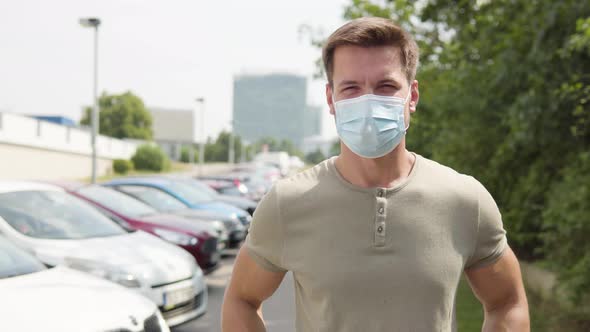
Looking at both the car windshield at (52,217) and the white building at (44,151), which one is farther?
the white building at (44,151)

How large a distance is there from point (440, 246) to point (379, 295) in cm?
22

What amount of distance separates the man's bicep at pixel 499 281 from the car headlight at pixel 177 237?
8.03 metres

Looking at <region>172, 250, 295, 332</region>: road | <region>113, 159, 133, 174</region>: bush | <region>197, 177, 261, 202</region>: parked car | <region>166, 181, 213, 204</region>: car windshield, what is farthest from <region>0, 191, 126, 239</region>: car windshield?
<region>113, 159, 133, 174</region>: bush

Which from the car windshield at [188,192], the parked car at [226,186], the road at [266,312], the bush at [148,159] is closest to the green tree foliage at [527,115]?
the road at [266,312]

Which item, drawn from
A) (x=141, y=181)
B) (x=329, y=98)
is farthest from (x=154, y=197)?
(x=329, y=98)

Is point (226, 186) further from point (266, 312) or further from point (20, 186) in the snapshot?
point (20, 186)

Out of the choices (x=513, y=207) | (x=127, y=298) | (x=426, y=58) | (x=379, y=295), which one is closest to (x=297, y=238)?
(x=379, y=295)

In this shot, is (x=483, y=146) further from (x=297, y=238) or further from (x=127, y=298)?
(x=297, y=238)

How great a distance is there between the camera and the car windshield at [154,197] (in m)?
12.1

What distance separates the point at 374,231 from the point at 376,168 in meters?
0.22

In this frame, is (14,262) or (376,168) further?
(14,262)

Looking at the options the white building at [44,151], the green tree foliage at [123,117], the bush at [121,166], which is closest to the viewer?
the white building at [44,151]

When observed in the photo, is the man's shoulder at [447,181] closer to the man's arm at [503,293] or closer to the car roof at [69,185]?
the man's arm at [503,293]

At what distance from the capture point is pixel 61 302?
4320 millimetres
